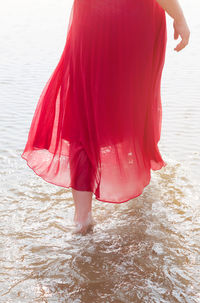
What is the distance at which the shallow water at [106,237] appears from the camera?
2.17 m

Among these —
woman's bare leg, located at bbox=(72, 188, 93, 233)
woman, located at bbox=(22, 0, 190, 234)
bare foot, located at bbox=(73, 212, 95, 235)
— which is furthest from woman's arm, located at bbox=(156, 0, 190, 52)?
bare foot, located at bbox=(73, 212, 95, 235)

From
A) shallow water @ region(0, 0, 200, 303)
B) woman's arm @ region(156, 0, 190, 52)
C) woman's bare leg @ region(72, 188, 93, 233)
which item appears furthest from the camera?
woman's bare leg @ region(72, 188, 93, 233)

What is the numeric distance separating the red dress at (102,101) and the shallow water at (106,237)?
0.24 metres

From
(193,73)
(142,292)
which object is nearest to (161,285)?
(142,292)

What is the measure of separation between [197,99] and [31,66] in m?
2.27

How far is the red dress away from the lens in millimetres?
2383

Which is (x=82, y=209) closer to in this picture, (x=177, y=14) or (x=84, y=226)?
(x=84, y=226)

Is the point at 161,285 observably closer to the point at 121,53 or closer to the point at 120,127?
the point at 120,127

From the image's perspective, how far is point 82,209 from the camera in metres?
2.55

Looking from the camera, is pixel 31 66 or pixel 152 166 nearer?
pixel 152 166

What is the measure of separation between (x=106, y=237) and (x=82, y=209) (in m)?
0.19

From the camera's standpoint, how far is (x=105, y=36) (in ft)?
7.79

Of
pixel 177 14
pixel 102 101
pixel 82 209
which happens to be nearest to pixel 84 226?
pixel 82 209

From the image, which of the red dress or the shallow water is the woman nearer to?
the red dress
